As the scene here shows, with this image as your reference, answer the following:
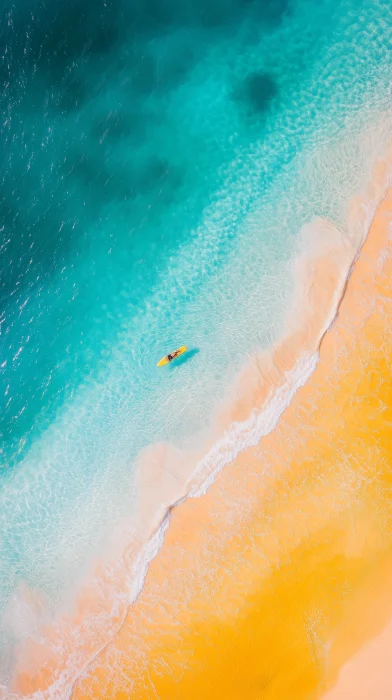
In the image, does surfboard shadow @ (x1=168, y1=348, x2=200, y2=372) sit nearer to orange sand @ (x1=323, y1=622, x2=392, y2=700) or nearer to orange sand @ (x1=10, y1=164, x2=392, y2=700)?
orange sand @ (x1=10, y1=164, x2=392, y2=700)

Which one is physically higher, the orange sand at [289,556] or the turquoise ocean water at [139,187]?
A: the turquoise ocean water at [139,187]

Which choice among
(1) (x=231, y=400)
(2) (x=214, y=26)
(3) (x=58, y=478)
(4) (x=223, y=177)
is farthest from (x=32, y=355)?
(2) (x=214, y=26)

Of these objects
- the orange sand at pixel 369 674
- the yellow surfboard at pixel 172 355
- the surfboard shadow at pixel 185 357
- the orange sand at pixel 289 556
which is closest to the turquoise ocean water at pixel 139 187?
the surfboard shadow at pixel 185 357

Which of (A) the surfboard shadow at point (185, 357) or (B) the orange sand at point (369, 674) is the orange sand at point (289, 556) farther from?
(A) the surfboard shadow at point (185, 357)

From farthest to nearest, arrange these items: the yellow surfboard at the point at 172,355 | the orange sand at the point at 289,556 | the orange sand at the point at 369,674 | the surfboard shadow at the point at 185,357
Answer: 1. the surfboard shadow at the point at 185,357
2. the yellow surfboard at the point at 172,355
3. the orange sand at the point at 289,556
4. the orange sand at the point at 369,674

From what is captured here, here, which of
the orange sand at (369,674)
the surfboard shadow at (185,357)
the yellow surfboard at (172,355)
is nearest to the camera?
the orange sand at (369,674)

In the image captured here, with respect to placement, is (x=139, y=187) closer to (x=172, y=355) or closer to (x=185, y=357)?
(x=172, y=355)
